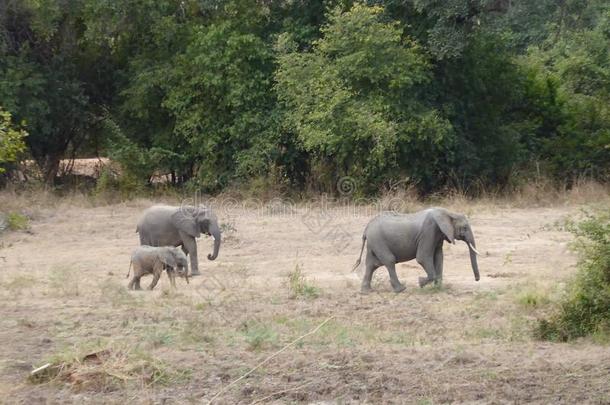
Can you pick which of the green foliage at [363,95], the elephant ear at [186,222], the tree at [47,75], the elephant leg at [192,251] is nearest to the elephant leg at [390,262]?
the elephant leg at [192,251]

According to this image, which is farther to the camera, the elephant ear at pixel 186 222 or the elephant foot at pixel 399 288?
the elephant ear at pixel 186 222

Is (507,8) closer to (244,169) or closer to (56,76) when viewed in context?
(244,169)

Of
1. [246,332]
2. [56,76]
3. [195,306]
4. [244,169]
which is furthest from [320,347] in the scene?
[56,76]

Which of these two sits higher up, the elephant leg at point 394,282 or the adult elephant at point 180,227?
the adult elephant at point 180,227

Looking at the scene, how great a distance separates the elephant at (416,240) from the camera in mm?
14281

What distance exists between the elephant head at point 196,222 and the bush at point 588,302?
6.60 m

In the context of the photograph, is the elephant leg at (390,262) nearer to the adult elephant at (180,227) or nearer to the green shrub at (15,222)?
the adult elephant at (180,227)

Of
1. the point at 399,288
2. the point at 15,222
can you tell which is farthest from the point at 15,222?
the point at 399,288

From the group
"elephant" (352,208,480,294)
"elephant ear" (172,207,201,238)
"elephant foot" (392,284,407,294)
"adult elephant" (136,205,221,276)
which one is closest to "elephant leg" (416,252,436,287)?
"elephant" (352,208,480,294)

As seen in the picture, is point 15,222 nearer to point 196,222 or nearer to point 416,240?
point 196,222

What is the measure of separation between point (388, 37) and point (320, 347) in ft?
48.3

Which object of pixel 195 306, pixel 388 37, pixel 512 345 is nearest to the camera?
pixel 512 345

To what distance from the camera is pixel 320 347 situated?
10562 mm

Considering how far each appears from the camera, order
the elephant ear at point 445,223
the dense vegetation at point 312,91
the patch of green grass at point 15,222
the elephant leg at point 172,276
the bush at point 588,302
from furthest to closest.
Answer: the dense vegetation at point 312,91 < the patch of green grass at point 15,222 < the elephant leg at point 172,276 < the elephant ear at point 445,223 < the bush at point 588,302
